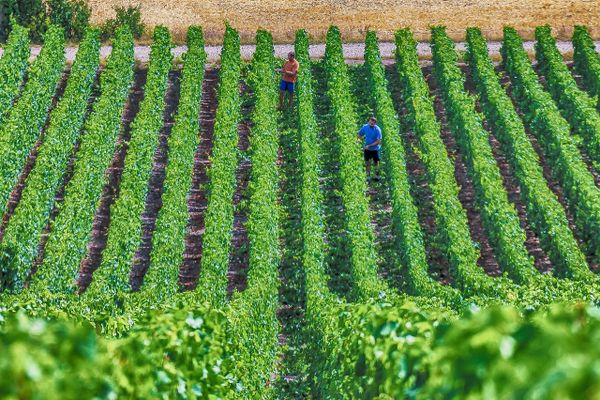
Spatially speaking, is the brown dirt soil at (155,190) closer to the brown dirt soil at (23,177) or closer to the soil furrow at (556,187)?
the brown dirt soil at (23,177)

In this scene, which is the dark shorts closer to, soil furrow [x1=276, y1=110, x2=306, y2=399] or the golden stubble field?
soil furrow [x1=276, y1=110, x2=306, y2=399]

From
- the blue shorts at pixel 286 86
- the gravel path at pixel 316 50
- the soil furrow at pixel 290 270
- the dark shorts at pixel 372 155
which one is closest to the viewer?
the soil furrow at pixel 290 270

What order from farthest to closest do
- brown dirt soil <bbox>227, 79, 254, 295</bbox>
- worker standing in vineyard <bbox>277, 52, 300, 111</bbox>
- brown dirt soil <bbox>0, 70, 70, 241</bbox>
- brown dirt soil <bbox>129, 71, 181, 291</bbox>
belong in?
worker standing in vineyard <bbox>277, 52, 300, 111</bbox> → brown dirt soil <bbox>0, 70, 70, 241</bbox> → brown dirt soil <bbox>129, 71, 181, 291</bbox> → brown dirt soil <bbox>227, 79, 254, 295</bbox>

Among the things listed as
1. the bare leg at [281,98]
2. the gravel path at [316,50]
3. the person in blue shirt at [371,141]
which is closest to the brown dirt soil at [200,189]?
the bare leg at [281,98]

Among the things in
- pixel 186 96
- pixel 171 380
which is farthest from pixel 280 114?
pixel 171 380

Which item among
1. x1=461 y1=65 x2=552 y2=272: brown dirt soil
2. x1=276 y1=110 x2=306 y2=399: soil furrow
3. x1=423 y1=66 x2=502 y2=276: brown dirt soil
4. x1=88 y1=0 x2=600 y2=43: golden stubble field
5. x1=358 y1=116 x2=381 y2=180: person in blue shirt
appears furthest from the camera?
x1=88 y1=0 x2=600 y2=43: golden stubble field

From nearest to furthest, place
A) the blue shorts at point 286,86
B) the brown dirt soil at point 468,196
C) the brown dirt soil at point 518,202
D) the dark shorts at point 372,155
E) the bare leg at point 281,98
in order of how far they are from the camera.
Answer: the brown dirt soil at point 468,196
the brown dirt soil at point 518,202
the dark shorts at point 372,155
the blue shorts at point 286,86
the bare leg at point 281,98

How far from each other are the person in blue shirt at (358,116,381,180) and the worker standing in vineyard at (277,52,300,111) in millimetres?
4151

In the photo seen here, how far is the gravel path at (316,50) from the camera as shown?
41.6 m

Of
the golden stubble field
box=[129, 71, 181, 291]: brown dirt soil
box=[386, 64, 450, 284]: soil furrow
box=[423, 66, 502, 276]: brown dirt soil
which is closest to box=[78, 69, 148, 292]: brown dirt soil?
box=[129, 71, 181, 291]: brown dirt soil

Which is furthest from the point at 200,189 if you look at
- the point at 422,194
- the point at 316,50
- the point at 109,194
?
the point at 316,50

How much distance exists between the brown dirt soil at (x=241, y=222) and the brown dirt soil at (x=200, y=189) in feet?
2.55

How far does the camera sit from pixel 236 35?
40750 mm

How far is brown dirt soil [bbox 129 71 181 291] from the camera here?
29078mm
